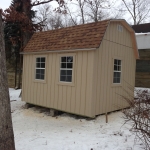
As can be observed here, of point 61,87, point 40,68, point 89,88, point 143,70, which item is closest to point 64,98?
point 61,87

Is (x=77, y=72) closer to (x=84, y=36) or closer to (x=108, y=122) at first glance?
(x=84, y=36)

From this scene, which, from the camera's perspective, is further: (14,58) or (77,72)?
(14,58)

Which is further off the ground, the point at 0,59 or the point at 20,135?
the point at 0,59

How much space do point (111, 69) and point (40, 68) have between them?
3.16m

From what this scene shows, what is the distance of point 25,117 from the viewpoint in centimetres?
807

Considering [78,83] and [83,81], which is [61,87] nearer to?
[78,83]

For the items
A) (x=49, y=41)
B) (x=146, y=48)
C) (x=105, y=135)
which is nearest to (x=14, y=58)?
(x=49, y=41)

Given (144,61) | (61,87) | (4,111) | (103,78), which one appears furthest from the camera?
(144,61)

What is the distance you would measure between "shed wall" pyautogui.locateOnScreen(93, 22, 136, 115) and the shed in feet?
11.1

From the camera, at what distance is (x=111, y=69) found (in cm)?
768

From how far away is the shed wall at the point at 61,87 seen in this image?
6.89m

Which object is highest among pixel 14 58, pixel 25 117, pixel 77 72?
pixel 14 58

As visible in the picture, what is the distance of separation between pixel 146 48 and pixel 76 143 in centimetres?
891

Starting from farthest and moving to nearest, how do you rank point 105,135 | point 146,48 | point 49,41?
point 146,48 < point 49,41 < point 105,135
